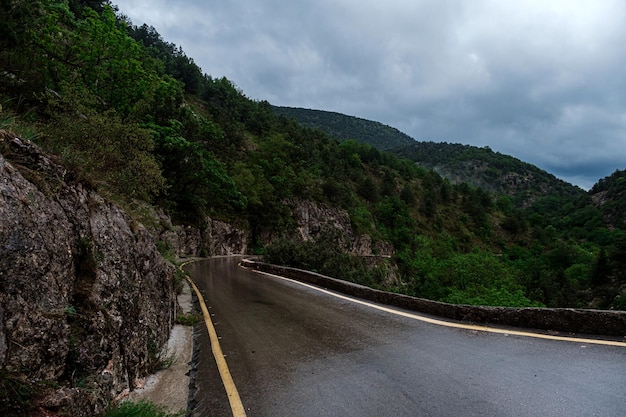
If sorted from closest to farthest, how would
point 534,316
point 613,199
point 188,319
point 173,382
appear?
point 173,382 → point 534,316 → point 188,319 → point 613,199

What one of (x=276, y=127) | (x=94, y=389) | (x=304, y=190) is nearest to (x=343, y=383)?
(x=94, y=389)

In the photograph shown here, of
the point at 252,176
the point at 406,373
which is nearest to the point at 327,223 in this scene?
the point at 252,176

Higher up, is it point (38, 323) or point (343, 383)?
point (38, 323)

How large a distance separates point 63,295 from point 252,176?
48.5 meters

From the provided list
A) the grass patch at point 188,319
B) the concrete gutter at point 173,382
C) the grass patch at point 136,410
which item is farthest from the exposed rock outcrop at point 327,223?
the grass patch at point 136,410

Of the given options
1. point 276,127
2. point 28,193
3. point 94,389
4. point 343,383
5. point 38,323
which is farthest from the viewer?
point 276,127

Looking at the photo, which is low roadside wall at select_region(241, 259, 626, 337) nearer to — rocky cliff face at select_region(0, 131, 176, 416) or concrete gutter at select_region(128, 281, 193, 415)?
concrete gutter at select_region(128, 281, 193, 415)

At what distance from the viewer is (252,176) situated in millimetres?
51281

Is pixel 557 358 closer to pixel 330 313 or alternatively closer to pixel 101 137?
pixel 330 313

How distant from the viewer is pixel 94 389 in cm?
325

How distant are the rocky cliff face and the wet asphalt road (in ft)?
4.13

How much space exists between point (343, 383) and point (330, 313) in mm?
4033

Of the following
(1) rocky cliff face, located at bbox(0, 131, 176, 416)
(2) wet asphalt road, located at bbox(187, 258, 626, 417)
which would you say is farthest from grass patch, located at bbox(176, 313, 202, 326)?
(1) rocky cliff face, located at bbox(0, 131, 176, 416)

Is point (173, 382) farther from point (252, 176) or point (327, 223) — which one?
point (327, 223)
